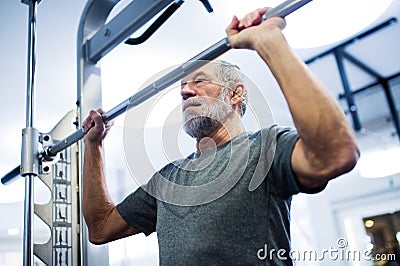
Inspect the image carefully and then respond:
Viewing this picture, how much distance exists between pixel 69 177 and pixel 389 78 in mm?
2754

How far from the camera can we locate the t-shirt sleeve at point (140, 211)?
44.8 inches

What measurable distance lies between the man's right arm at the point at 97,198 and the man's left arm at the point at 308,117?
53cm

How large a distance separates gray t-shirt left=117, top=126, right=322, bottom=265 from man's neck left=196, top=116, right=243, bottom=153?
0.24 feet

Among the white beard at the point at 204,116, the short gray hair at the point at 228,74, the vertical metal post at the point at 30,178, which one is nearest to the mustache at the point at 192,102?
the white beard at the point at 204,116

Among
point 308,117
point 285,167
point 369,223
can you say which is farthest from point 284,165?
point 369,223

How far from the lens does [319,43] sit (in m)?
1.86

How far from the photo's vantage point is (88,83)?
1377mm

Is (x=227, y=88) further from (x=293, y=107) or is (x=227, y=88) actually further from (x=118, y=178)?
(x=118, y=178)

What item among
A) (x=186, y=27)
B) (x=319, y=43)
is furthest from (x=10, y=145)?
(x=319, y=43)

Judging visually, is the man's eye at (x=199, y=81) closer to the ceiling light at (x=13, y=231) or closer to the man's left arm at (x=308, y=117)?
the man's left arm at (x=308, y=117)

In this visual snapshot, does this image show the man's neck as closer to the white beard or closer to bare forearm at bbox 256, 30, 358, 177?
the white beard

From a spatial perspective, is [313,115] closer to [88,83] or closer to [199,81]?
[199,81]

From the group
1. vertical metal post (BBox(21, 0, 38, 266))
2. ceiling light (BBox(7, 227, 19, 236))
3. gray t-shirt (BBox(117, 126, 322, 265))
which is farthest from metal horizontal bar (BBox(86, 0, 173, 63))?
ceiling light (BBox(7, 227, 19, 236))

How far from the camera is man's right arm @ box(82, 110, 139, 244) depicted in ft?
3.85
